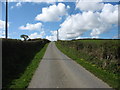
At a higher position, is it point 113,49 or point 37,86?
point 113,49

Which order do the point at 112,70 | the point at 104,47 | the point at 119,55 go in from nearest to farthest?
1. the point at 112,70
2. the point at 119,55
3. the point at 104,47

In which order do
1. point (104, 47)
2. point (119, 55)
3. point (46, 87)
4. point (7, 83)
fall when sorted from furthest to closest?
point (104, 47) → point (119, 55) → point (7, 83) → point (46, 87)

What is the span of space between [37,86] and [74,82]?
202 cm

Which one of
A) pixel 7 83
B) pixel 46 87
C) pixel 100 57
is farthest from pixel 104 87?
pixel 100 57

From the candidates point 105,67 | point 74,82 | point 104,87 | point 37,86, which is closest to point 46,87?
point 37,86

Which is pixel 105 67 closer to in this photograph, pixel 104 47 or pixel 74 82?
pixel 104 47

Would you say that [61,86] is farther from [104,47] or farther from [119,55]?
[104,47]

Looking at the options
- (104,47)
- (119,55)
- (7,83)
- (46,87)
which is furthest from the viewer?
(104,47)

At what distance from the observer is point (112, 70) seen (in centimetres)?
1379

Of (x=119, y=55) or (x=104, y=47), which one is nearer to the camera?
(x=119, y=55)

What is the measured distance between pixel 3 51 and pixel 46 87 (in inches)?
300

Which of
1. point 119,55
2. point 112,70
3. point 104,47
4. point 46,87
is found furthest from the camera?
point 104,47

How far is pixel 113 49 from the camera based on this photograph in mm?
15688

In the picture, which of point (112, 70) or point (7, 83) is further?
point (112, 70)
